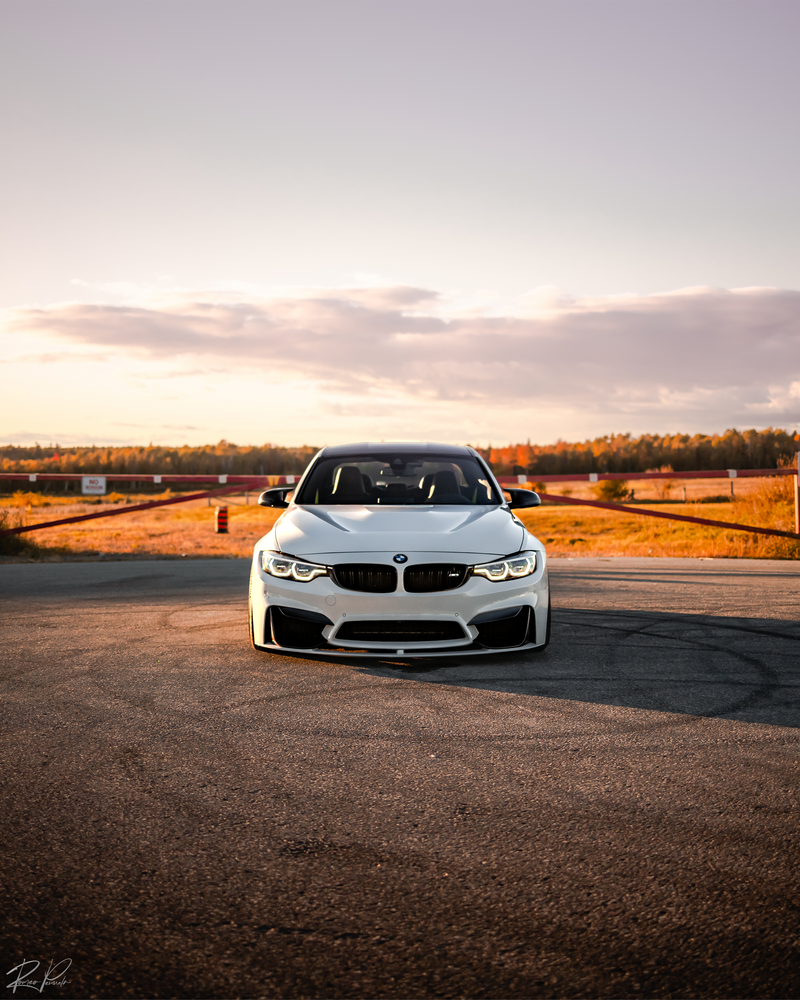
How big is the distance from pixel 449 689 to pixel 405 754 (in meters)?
1.50

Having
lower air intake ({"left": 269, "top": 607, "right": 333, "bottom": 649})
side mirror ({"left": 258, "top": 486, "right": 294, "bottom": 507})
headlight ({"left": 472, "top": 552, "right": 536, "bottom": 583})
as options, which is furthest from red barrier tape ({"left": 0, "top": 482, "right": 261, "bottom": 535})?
headlight ({"left": 472, "top": 552, "right": 536, "bottom": 583})

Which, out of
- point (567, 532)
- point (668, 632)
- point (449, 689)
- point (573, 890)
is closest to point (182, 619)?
point (449, 689)

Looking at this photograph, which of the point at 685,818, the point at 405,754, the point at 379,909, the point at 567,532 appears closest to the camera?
the point at 379,909

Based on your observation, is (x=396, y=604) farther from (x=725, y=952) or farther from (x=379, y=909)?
(x=725, y=952)

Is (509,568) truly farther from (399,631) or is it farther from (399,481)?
(399,481)

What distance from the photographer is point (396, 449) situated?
849 centimetres

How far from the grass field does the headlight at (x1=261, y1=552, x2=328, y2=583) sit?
481 inches

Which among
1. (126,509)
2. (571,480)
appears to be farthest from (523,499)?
(126,509)

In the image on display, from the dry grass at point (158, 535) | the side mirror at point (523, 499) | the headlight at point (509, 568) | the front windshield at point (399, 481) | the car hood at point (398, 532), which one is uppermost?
the front windshield at point (399, 481)

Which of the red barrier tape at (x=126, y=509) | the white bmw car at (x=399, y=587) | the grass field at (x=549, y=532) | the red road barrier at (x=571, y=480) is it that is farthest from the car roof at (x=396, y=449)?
the grass field at (x=549, y=532)

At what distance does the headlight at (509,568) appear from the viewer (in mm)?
6207

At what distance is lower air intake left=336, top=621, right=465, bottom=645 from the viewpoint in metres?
6.09

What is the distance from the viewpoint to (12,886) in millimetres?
2865

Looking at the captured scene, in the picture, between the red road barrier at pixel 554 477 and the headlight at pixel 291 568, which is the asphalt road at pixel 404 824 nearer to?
the headlight at pixel 291 568
